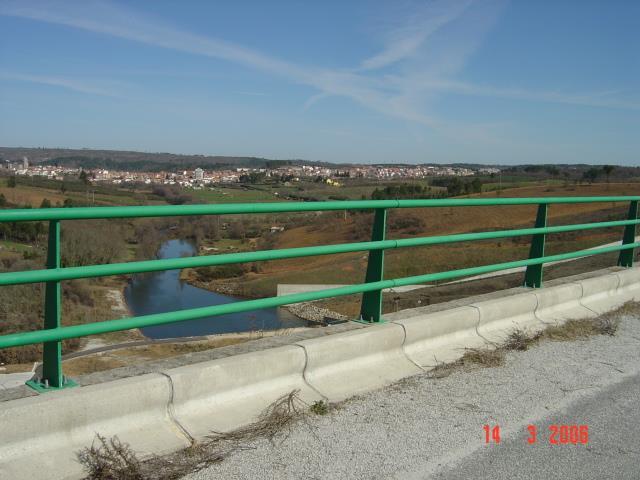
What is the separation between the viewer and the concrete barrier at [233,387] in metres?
3.63

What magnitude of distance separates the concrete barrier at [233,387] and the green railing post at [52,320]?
59 centimetres

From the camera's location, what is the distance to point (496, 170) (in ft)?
280

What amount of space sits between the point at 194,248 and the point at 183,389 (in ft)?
19.6

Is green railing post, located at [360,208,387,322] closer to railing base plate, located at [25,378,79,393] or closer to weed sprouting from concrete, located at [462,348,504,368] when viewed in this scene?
weed sprouting from concrete, located at [462,348,504,368]

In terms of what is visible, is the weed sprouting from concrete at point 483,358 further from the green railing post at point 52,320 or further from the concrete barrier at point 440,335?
the green railing post at point 52,320

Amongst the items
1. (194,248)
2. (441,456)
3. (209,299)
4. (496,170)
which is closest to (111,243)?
(194,248)

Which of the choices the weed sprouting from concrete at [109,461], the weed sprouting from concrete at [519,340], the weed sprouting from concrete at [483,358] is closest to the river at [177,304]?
the weed sprouting from concrete at [519,340]

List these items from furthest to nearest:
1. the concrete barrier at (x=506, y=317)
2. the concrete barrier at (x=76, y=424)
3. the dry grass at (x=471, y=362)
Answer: the concrete barrier at (x=506, y=317)
the dry grass at (x=471, y=362)
the concrete barrier at (x=76, y=424)

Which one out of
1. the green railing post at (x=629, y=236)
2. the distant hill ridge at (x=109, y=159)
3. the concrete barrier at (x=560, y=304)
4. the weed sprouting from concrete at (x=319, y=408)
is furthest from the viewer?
the distant hill ridge at (x=109, y=159)

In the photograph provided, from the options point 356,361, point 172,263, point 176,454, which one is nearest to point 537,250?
point 356,361

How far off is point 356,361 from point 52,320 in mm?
2202

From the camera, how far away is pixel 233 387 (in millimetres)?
3914

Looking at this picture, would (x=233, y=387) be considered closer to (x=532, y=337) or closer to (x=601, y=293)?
(x=532, y=337)

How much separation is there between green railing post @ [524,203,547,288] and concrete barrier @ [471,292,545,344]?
0.53 meters
